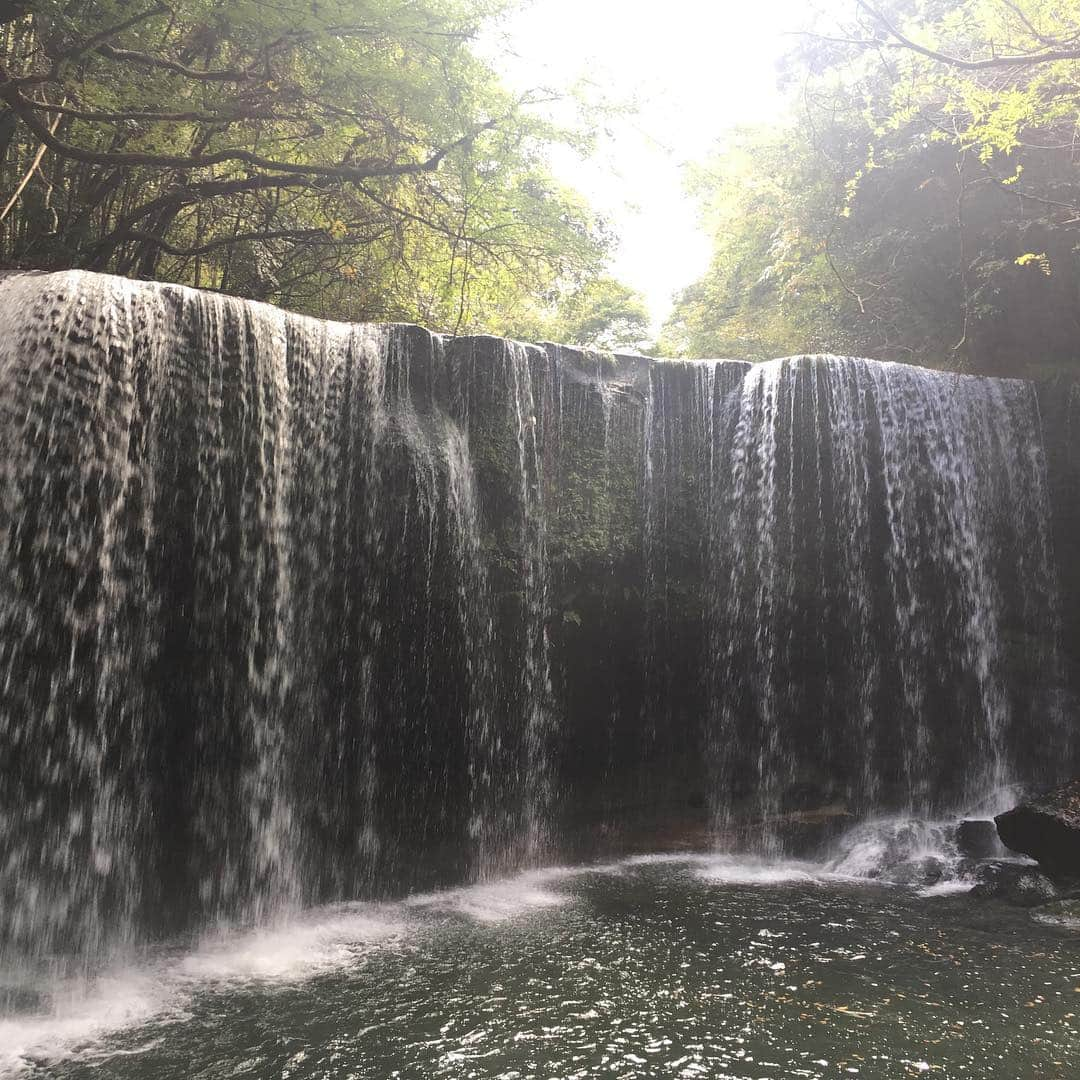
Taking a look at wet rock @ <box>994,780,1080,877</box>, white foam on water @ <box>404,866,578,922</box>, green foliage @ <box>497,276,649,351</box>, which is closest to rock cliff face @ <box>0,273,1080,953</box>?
white foam on water @ <box>404,866,578,922</box>

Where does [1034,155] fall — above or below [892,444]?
above

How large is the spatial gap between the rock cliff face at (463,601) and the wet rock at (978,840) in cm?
91

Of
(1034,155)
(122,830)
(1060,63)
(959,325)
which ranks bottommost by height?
(122,830)

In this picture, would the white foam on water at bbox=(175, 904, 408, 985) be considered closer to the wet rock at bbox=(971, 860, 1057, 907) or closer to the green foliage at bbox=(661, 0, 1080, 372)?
the wet rock at bbox=(971, 860, 1057, 907)

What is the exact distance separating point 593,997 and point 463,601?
3376 millimetres

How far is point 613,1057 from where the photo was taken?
3631 millimetres

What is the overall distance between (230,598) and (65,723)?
126cm

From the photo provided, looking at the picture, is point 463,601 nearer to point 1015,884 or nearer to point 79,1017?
point 79,1017

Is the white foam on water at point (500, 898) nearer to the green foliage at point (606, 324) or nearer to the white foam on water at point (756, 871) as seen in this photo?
the white foam on water at point (756, 871)

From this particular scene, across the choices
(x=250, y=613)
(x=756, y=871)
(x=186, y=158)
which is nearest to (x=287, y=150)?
(x=186, y=158)

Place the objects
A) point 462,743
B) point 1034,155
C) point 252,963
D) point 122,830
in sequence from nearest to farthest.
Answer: point 252,963
point 122,830
point 462,743
point 1034,155

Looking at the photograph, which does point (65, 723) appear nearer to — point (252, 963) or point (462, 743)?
point (252, 963)

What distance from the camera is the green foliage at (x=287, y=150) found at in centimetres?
679

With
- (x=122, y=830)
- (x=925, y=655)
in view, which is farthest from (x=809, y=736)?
(x=122, y=830)
